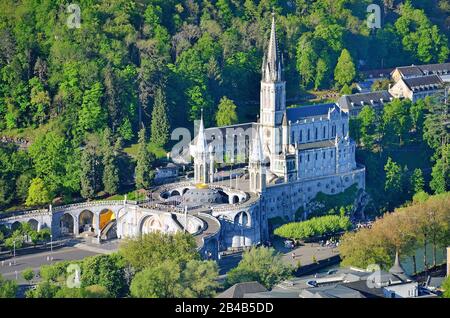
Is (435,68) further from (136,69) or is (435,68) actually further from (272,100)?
(272,100)

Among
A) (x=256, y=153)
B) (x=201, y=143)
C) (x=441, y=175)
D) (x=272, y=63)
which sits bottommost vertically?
(x=441, y=175)

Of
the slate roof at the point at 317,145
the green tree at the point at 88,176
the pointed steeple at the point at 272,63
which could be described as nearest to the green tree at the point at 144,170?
the green tree at the point at 88,176

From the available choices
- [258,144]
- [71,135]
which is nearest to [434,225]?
[258,144]

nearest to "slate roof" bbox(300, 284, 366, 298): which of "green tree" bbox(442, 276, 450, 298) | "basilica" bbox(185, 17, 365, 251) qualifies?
"green tree" bbox(442, 276, 450, 298)

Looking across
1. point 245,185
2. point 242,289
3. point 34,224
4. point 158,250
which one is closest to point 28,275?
point 158,250

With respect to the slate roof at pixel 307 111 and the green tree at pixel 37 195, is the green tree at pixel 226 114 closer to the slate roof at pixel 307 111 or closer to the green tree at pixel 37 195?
the slate roof at pixel 307 111
